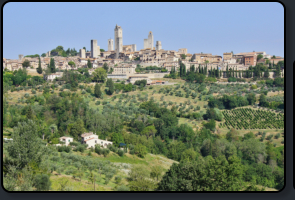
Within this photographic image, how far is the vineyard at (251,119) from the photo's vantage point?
53.8 feet

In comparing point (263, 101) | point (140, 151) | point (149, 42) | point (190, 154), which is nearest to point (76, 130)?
point (140, 151)

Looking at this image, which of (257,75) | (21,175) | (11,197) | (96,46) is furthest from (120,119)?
(96,46)

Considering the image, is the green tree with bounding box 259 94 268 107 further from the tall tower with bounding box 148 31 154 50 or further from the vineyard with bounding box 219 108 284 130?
the tall tower with bounding box 148 31 154 50

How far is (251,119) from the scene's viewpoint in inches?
690

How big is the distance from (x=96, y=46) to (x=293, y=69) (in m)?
34.1

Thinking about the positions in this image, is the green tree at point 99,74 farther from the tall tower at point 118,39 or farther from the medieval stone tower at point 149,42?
the medieval stone tower at point 149,42

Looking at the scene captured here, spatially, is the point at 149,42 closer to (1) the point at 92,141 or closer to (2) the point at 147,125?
(2) the point at 147,125

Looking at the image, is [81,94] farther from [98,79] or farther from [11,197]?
[11,197]

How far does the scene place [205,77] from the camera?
26.2m

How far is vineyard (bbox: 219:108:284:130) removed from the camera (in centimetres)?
1639

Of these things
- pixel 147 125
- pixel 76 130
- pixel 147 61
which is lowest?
pixel 147 125

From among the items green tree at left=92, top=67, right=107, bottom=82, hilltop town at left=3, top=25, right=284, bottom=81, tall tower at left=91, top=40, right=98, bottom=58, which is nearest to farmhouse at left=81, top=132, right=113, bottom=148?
green tree at left=92, top=67, right=107, bottom=82

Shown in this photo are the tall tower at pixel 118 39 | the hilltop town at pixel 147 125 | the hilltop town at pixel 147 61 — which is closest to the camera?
the hilltop town at pixel 147 125

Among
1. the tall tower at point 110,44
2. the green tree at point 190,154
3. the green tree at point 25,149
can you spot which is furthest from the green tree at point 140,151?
the tall tower at point 110,44
